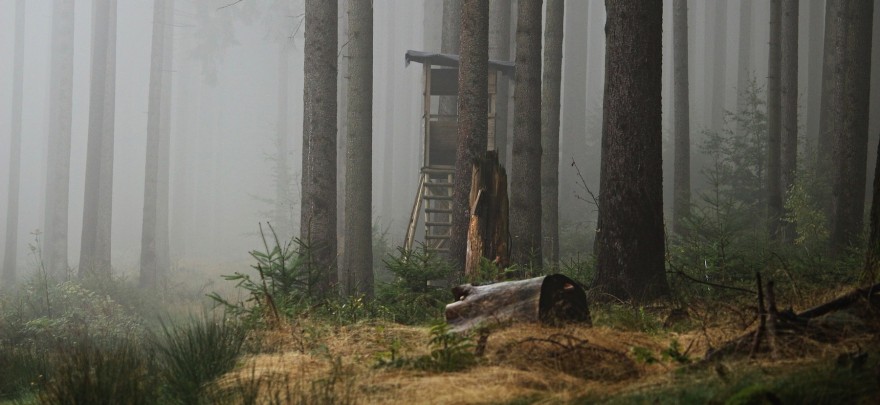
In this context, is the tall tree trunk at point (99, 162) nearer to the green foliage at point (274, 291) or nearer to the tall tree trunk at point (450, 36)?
the tall tree trunk at point (450, 36)

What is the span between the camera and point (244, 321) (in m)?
8.81

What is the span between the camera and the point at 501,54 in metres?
22.0

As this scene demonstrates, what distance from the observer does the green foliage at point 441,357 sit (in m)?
6.15

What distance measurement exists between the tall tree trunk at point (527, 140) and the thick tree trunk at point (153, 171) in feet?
49.8

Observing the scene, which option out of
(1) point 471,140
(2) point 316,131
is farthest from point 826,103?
(2) point 316,131

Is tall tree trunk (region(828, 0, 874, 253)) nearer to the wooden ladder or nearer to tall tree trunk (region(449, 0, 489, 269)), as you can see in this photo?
tall tree trunk (region(449, 0, 489, 269))

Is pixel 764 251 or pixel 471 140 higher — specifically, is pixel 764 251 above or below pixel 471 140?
below

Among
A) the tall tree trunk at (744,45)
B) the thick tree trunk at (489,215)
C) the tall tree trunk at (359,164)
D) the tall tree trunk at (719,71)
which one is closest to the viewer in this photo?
the thick tree trunk at (489,215)

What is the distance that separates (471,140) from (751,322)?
7.64 metres

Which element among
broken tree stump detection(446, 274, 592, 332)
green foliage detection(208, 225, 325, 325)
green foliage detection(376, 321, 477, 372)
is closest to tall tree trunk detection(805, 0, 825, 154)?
green foliage detection(208, 225, 325, 325)

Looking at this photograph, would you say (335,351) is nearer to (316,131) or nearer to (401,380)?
(401,380)

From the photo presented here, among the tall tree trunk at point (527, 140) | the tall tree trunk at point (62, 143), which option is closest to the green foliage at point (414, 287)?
the tall tree trunk at point (527, 140)

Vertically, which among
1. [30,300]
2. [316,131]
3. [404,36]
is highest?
[404,36]

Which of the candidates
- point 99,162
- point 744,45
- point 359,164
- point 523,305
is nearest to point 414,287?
point 523,305
